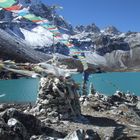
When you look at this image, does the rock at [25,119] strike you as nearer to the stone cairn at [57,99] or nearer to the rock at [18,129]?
the rock at [18,129]

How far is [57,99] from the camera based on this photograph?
1166 inches

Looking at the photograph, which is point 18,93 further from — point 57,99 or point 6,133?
point 6,133

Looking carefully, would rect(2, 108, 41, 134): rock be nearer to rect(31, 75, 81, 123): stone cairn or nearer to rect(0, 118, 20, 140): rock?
rect(0, 118, 20, 140): rock

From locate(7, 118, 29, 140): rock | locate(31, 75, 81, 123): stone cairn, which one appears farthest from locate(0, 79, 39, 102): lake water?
locate(7, 118, 29, 140): rock

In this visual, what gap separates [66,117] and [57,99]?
1510 millimetres

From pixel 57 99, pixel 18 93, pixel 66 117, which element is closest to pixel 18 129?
pixel 66 117

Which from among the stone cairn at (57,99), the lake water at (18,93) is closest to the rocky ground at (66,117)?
the stone cairn at (57,99)

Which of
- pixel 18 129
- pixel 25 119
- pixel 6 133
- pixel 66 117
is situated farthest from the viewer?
pixel 66 117

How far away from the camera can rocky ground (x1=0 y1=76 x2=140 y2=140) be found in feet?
69.7

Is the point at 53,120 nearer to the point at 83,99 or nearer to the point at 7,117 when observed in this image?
the point at 7,117

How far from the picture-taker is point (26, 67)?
22562 millimetres

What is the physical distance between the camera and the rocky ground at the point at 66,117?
2123 centimetres

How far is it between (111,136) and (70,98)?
23.4 feet

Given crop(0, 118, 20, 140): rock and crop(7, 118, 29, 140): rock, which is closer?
crop(0, 118, 20, 140): rock
